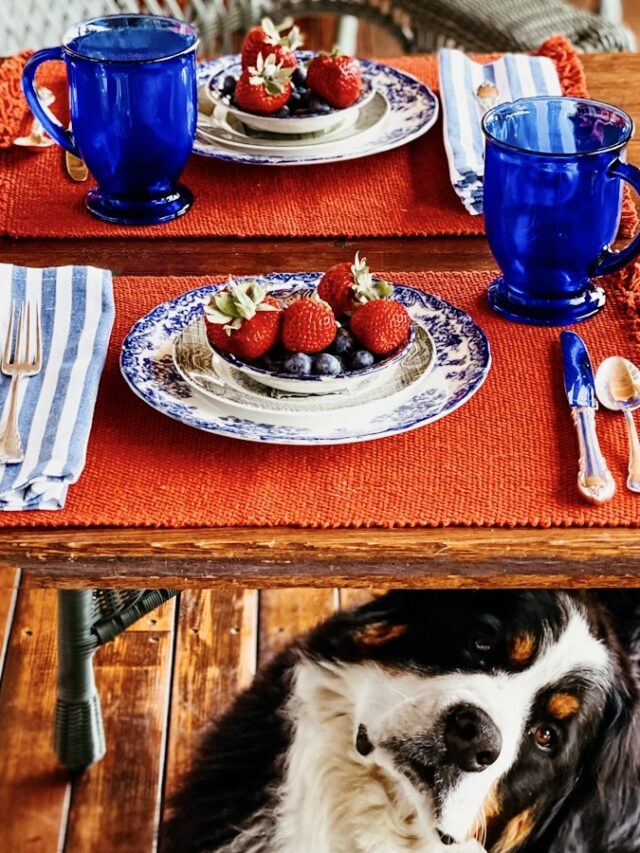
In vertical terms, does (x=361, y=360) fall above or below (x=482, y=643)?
above

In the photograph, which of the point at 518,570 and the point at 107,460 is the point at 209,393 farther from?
the point at 518,570

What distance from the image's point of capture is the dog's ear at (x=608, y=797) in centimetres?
111

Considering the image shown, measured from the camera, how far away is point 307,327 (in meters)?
0.82

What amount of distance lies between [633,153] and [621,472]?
59 centimetres

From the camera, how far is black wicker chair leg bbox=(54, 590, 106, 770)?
1.42 m

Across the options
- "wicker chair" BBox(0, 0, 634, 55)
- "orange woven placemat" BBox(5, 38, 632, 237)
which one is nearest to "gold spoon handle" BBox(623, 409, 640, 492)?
"orange woven placemat" BBox(5, 38, 632, 237)

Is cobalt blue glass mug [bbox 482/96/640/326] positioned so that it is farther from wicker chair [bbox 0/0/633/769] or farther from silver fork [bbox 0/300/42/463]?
→ wicker chair [bbox 0/0/633/769]

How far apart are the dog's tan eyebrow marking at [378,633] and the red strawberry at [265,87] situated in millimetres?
503

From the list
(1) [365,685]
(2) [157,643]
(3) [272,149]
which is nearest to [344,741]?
(1) [365,685]

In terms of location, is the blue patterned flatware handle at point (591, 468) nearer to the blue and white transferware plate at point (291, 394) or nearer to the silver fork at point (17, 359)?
the blue and white transferware plate at point (291, 394)

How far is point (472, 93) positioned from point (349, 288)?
0.53 metres

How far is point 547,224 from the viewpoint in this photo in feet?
3.06

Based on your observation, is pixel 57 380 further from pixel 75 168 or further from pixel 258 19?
pixel 258 19

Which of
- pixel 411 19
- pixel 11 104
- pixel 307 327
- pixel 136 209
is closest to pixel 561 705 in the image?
pixel 307 327
